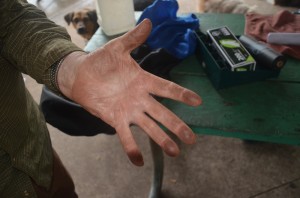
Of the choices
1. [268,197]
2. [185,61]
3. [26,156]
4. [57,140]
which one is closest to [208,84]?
[185,61]

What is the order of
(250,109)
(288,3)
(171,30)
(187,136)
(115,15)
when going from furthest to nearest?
(288,3) < (115,15) < (171,30) < (250,109) < (187,136)

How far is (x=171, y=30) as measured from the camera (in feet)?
2.93

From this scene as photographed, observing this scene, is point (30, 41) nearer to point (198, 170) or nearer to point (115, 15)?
point (115, 15)

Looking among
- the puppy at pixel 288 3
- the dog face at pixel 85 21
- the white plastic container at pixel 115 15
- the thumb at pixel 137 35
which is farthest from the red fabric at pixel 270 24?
the puppy at pixel 288 3

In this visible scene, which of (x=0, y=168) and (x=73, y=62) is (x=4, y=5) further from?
(x=0, y=168)

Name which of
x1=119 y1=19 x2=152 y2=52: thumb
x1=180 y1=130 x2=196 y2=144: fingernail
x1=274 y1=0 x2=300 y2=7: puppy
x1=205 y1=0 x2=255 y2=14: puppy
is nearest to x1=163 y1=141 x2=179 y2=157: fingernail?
x1=180 y1=130 x2=196 y2=144: fingernail

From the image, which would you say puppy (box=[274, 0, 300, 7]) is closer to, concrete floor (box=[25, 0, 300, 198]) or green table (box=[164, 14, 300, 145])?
concrete floor (box=[25, 0, 300, 198])

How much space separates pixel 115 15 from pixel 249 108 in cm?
60

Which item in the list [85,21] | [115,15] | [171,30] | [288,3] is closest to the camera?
[171,30]

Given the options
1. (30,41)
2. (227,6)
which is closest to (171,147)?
(30,41)

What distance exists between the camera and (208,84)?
0.77 m

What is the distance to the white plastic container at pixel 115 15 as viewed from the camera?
97 cm

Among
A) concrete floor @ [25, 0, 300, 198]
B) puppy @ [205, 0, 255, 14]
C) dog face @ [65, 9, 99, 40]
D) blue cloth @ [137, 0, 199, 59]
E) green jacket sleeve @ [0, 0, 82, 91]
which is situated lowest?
concrete floor @ [25, 0, 300, 198]

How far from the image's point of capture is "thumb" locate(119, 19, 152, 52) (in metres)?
0.44
